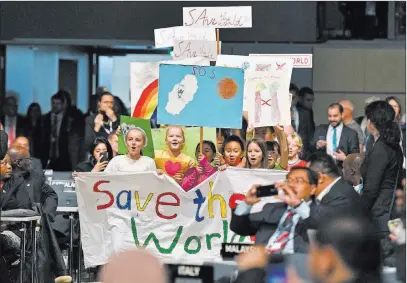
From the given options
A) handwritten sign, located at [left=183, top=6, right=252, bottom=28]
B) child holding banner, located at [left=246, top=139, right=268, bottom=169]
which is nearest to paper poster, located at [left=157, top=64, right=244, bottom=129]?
child holding banner, located at [left=246, top=139, right=268, bottom=169]

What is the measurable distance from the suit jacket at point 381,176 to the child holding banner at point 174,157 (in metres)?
1.86

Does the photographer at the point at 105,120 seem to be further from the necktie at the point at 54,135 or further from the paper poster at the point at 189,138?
the necktie at the point at 54,135

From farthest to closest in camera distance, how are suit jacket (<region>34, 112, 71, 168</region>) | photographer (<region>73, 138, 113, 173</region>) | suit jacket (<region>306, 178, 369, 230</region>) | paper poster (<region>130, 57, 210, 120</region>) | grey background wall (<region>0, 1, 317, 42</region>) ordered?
grey background wall (<region>0, 1, 317, 42</region>) → suit jacket (<region>34, 112, 71, 168</region>) → paper poster (<region>130, 57, 210, 120</region>) → photographer (<region>73, 138, 113, 173</region>) → suit jacket (<region>306, 178, 369, 230</region>)

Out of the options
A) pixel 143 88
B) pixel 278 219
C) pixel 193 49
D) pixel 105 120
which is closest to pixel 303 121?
pixel 105 120

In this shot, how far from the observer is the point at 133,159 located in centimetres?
1415

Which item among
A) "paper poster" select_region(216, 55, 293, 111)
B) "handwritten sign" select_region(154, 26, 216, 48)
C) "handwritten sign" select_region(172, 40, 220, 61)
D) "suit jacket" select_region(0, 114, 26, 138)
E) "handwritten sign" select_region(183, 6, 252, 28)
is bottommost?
"suit jacket" select_region(0, 114, 26, 138)

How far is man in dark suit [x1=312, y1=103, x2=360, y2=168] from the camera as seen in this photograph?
1738 centimetres

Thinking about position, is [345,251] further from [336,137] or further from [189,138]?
[336,137]

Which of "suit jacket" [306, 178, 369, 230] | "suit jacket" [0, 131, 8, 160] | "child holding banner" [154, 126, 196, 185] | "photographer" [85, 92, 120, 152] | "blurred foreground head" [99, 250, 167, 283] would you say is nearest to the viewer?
"blurred foreground head" [99, 250, 167, 283]

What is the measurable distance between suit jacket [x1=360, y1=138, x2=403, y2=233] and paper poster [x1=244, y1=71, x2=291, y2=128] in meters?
1.57

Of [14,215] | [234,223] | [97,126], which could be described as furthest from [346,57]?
[234,223]

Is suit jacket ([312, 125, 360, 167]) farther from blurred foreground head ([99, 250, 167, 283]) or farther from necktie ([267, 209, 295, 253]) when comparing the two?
blurred foreground head ([99, 250, 167, 283])

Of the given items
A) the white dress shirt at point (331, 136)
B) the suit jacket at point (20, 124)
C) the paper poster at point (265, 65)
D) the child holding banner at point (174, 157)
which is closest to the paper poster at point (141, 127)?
the child holding banner at point (174, 157)

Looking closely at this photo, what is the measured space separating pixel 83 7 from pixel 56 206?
837cm
